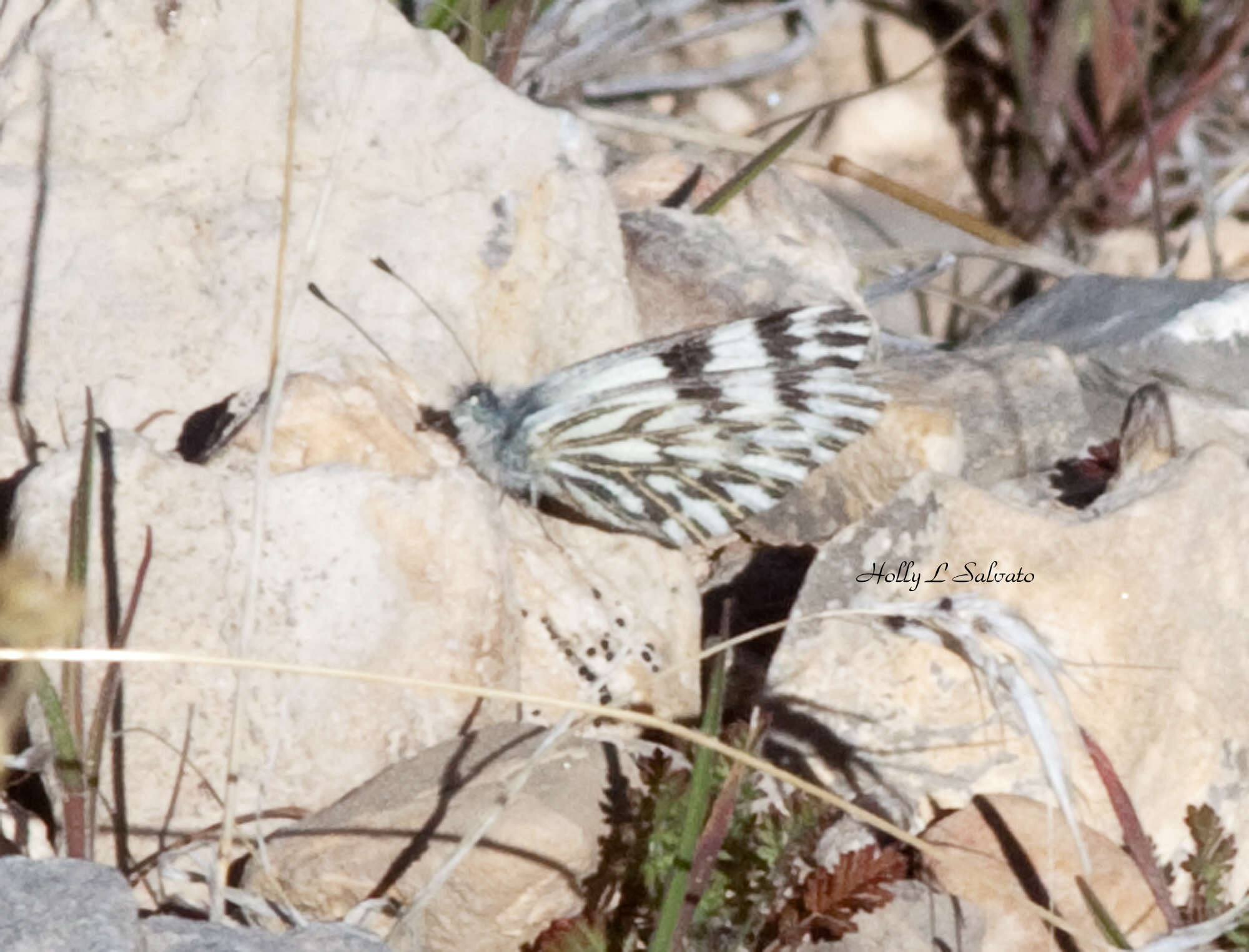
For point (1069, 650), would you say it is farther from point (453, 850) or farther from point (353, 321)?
point (353, 321)

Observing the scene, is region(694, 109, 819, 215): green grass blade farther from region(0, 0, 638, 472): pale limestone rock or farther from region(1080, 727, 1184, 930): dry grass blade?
region(1080, 727, 1184, 930): dry grass blade

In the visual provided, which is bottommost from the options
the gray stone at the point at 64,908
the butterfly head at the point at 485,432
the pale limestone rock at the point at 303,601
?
the gray stone at the point at 64,908

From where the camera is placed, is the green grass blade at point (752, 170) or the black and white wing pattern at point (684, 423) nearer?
the black and white wing pattern at point (684, 423)

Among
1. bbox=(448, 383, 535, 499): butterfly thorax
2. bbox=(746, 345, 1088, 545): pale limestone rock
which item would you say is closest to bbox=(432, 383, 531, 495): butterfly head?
bbox=(448, 383, 535, 499): butterfly thorax

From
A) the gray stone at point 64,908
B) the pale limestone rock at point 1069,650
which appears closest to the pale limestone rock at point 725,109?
the pale limestone rock at point 1069,650

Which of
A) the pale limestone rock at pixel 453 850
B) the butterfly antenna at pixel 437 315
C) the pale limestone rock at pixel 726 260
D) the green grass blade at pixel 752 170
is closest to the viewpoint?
the pale limestone rock at pixel 453 850

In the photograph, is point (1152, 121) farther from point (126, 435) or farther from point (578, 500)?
point (126, 435)

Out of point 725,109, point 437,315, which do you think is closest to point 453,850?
point 437,315

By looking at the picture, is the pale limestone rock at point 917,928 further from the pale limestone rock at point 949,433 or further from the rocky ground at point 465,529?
the pale limestone rock at point 949,433
